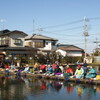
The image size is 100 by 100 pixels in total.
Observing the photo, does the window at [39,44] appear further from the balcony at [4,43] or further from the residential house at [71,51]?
the balcony at [4,43]

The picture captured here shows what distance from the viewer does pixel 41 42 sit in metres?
59.0

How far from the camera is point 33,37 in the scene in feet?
191

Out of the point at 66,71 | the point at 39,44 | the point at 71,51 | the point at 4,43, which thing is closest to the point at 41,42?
the point at 39,44

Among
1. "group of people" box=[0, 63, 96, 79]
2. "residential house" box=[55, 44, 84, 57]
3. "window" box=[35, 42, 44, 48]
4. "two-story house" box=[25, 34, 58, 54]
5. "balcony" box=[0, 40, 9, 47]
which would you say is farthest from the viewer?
"residential house" box=[55, 44, 84, 57]

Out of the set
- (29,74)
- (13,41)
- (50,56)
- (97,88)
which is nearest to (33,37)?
(13,41)

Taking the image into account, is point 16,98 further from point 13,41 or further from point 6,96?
point 13,41

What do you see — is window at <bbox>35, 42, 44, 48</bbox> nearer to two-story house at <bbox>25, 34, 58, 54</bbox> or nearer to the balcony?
two-story house at <bbox>25, 34, 58, 54</bbox>

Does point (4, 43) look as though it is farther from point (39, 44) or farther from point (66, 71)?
point (66, 71)

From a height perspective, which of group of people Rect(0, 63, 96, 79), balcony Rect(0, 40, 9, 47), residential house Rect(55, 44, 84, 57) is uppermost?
balcony Rect(0, 40, 9, 47)

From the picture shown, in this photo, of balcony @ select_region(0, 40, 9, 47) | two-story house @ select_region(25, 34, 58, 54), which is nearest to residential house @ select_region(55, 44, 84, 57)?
two-story house @ select_region(25, 34, 58, 54)

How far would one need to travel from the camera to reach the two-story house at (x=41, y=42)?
57.9 meters

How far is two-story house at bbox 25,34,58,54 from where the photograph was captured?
57925 millimetres

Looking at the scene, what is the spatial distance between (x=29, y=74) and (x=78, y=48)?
37.3 m

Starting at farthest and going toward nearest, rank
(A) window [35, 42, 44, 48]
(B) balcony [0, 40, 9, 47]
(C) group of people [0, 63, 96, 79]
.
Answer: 1. (A) window [35, 42, 44, 48]
2. (B) balcony [0, 40, 9, 47]
3. (C) group of people [0, 63, 96, 79]
